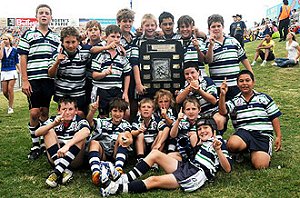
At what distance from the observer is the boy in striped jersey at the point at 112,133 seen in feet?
14.1

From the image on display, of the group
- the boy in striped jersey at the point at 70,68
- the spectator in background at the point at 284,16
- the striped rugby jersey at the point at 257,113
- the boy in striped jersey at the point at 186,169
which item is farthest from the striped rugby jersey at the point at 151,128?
the spectator in background at the point at 284,16

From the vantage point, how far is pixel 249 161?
4645 mm

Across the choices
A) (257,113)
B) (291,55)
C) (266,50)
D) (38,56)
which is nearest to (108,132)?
A: (38,56)

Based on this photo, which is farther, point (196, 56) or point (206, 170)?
point (196, 56)

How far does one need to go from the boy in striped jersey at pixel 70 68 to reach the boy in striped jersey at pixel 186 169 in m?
1.33

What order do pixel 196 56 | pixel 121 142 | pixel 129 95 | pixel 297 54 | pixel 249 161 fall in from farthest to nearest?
1. pixel 297 54
2. pixel 129 95
3. pixel 196 56
4. pixel 249 161
5. pixel 121 142

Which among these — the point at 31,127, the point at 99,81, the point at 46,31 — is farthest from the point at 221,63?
the point at 31,127

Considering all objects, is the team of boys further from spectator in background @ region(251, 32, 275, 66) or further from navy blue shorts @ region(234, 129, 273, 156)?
spectator in background @ region(251, 32, 275, 66)

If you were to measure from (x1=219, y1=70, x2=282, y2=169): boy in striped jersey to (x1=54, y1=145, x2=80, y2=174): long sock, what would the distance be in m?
1.77

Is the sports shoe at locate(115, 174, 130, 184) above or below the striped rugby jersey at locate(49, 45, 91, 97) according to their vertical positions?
below

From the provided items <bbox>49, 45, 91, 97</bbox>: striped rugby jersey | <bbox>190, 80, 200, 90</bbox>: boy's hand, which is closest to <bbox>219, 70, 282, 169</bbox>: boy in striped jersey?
<bbox>190, 80, 200, 90</bbox>: boy's hand

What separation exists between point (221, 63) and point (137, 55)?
1.15 m

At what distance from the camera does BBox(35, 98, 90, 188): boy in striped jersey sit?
398cm

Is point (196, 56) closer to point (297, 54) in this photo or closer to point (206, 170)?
point (206, 170)
